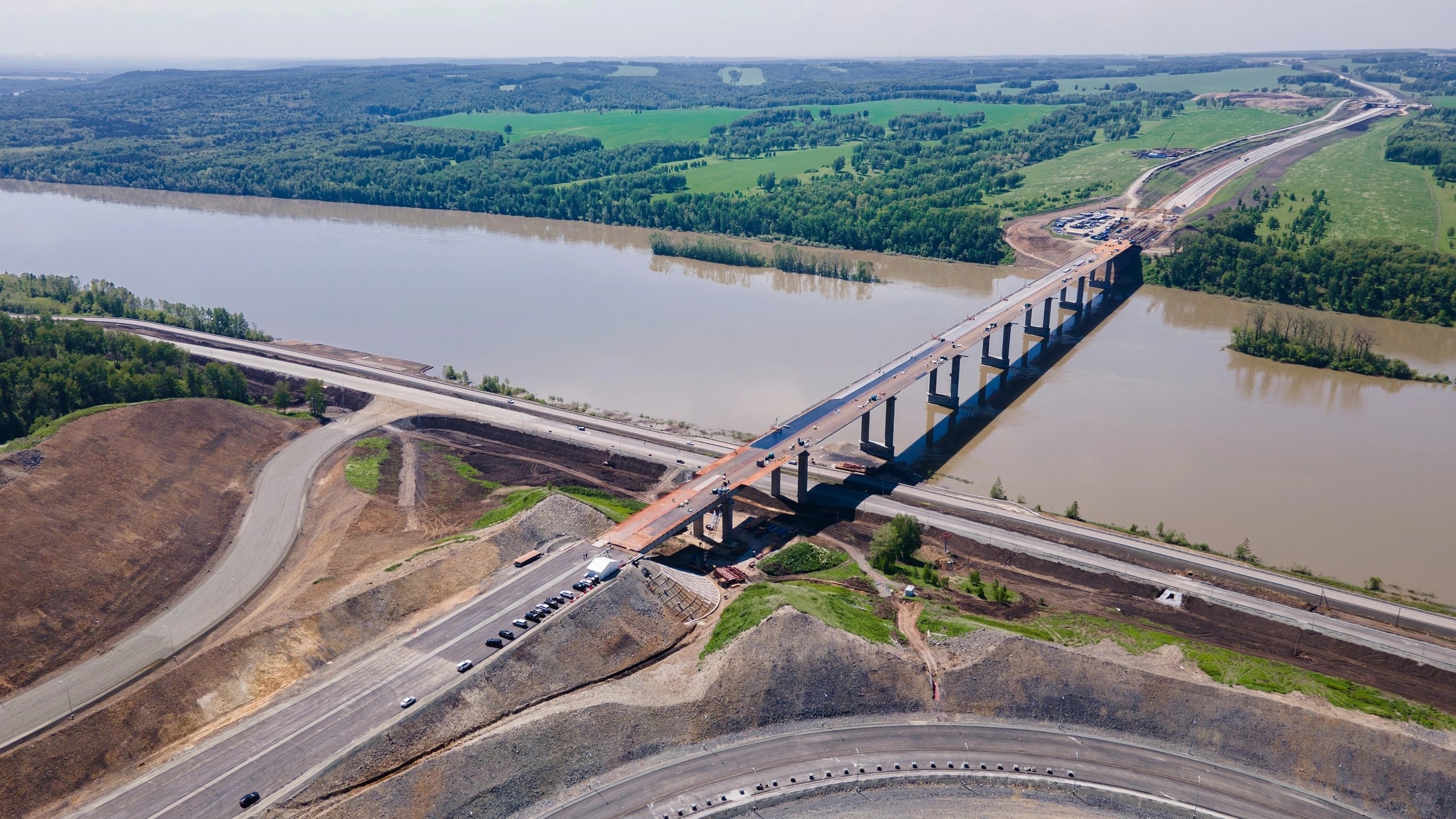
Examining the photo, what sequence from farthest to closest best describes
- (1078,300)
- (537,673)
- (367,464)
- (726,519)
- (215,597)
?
(1078,300)
(367,464)
(726,519)
(215,597)
(537,673)

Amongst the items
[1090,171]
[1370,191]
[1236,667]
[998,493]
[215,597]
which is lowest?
[215,597]

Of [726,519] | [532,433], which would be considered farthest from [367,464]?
[726,519]

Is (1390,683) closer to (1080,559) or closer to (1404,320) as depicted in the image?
(1080,559)

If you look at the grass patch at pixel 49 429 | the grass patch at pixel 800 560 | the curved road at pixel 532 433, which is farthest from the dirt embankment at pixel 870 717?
the grass patch at pixel 49 429

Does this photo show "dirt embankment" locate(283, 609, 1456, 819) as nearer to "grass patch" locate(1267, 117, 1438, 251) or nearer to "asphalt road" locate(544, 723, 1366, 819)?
"asphalt road" locate(544, 723, 1366, 819)

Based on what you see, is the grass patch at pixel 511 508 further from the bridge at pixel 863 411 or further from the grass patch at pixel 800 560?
the grass patch at pixel 800 560

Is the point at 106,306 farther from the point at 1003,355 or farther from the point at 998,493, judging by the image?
the point at 998,493
